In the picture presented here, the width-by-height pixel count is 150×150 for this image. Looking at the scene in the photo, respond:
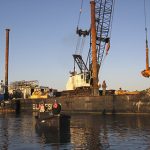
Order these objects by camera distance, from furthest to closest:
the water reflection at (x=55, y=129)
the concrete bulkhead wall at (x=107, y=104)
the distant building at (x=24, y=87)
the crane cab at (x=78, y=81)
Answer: the distant building at (x=24, y=87)
the crane cab at (x=78, y=81)
the concrete bulkhead wall at (x=107, y=104)
the water reflection at (x=55, y=129)

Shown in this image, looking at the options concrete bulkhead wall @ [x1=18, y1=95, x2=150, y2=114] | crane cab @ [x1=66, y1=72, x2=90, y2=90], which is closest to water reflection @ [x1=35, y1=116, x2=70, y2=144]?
concrete bulkhead wall @ [x1=18, y1=95, x2=150, y2=114]

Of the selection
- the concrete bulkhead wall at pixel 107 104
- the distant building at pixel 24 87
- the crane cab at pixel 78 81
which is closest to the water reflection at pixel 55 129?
the concrete bulkhead wall at pixel 107 104

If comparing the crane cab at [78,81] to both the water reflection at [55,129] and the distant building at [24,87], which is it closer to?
the distant building at [24,87]

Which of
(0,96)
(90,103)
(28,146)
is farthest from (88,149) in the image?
(0,96)

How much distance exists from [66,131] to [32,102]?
61.5 metres

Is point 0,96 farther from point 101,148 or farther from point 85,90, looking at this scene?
point 101,148

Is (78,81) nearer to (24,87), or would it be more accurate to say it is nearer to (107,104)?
(107,104)

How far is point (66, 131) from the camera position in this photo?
32.8 m

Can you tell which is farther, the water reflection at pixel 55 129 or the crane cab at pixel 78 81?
the crane cab at pixel 78 81

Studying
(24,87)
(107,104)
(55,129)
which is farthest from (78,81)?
(55,129)

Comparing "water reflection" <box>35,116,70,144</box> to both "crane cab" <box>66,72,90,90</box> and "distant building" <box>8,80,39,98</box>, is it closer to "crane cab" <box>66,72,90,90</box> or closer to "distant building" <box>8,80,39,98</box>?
"crane cab" <box>66,72,90,90</box>

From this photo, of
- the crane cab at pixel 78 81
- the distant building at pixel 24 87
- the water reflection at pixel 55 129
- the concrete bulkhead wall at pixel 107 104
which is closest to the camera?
the water reflection at pixel 55 129

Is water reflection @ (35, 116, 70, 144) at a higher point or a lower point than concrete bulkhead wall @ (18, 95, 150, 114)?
lower

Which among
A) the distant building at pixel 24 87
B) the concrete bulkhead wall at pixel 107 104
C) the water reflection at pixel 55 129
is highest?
the distant building at pixel 24 87
